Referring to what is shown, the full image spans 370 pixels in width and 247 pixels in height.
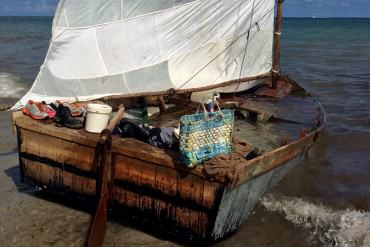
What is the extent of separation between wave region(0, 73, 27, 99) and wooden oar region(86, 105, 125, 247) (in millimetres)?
10326

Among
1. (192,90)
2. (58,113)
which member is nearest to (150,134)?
(58,113)

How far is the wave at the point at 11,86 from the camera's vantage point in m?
15.1

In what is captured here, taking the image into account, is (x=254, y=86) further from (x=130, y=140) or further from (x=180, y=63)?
(x=130, y=140)

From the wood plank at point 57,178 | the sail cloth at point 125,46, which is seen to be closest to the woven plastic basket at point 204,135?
Result: the wood plank at point 57,178

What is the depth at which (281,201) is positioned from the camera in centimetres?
670

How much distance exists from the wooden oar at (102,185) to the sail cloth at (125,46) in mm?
2875

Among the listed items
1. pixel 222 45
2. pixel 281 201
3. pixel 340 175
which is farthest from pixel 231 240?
pixel 222 45

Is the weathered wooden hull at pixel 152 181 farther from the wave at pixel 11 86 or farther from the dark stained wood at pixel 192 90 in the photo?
the wave at pixel 11 86

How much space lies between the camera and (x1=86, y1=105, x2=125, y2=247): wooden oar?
5066 millimetres

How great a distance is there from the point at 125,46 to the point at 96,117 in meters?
3.13

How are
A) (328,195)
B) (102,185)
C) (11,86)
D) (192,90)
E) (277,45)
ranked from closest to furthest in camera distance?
(102,185) < (328,195) < (192,90) < (277,45) < (11,86)

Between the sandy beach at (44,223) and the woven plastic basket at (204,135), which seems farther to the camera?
the sandy beach at (44,223)

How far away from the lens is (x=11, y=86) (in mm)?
16625

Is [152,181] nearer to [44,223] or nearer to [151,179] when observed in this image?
[151,179]
